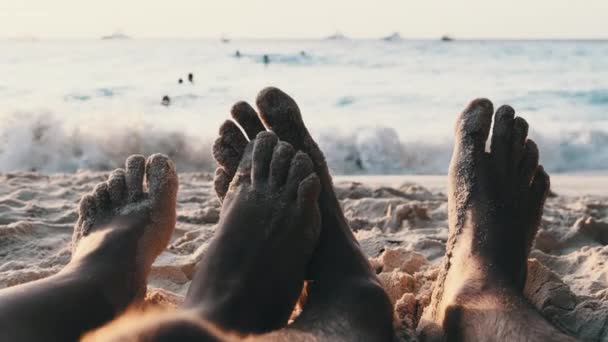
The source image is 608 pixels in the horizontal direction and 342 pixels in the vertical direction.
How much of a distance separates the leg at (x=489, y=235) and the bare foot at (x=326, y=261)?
Result: 0.14 m

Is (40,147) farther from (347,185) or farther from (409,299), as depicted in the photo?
(409,299)

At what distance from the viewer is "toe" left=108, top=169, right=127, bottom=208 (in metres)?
1.76

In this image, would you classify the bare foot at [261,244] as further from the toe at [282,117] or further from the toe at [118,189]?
the toe at [118,189]

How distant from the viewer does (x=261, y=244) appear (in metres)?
1.37

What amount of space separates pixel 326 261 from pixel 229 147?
48cm

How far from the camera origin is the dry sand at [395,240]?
4.93 ft

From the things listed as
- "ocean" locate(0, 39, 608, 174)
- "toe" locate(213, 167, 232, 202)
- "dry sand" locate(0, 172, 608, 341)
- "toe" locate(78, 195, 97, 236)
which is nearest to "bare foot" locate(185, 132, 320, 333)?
"toe" locate(213, 167, 232, 202)

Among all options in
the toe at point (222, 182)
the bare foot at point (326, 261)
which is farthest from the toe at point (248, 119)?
the toe at point (222, 182)

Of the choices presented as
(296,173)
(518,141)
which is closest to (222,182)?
(296,173)

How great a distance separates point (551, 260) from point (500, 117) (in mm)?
471

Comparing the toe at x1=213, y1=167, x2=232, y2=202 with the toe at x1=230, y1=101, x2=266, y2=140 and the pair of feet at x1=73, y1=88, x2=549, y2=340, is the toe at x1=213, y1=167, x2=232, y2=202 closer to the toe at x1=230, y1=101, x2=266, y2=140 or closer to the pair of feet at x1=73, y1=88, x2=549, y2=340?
the pair of feet at x1=73, y1=88, x2=549, y2=340

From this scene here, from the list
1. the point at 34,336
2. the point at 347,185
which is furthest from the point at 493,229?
the point at 347,185

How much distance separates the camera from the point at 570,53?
19.0 m

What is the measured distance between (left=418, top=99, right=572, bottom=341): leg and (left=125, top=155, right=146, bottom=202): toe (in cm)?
81
